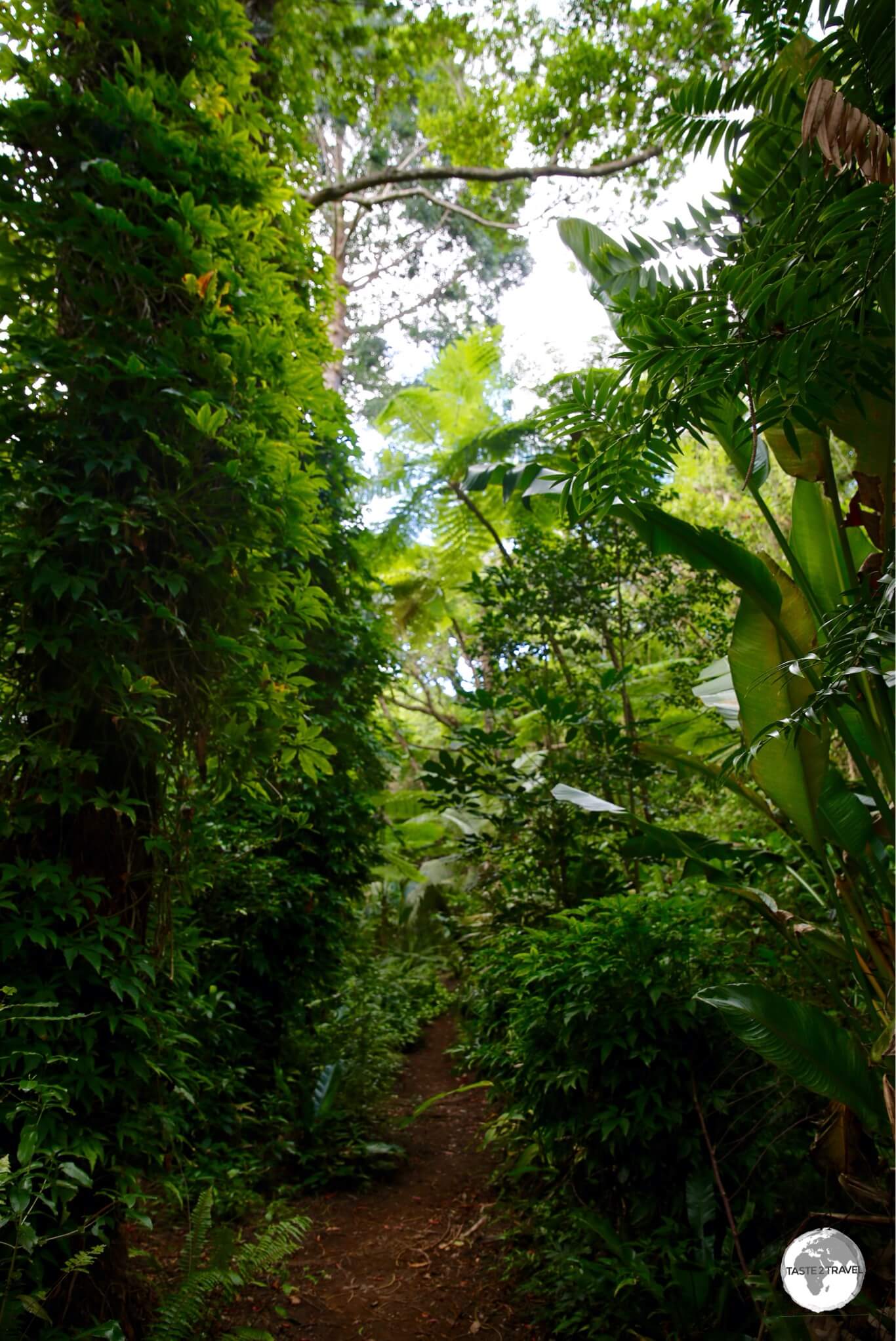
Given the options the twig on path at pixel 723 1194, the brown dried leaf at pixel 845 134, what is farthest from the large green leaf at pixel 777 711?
the brown dried leaf at pixel 845 134

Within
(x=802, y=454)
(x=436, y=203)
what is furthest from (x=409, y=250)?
(x=802, y=454)

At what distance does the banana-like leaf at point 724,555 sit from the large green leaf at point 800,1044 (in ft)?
3.39

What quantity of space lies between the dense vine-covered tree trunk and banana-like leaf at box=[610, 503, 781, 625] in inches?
39.9

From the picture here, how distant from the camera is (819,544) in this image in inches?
100

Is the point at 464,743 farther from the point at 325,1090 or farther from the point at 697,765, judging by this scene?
the point at 325,1090

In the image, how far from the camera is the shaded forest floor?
2572mm

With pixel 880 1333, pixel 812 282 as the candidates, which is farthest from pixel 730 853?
pixel 812 282

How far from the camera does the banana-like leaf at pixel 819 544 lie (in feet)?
8.20

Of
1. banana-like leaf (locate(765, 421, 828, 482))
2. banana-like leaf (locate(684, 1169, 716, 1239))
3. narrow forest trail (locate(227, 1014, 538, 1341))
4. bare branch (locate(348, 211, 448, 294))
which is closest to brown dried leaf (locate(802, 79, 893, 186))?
banana-like leaf (locate(765, 421, 828, 482))

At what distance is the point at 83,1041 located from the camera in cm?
195

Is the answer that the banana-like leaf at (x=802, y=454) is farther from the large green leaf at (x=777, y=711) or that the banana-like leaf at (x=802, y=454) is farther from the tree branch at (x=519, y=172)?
the tree branch at (x=519, y=172)

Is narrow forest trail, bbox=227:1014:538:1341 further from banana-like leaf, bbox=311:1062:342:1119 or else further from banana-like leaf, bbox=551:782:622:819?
banana-like leaf, bbox=551:782:622:819

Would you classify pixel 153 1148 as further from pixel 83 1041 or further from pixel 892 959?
pixel 892 959

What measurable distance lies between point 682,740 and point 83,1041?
3476 mm
